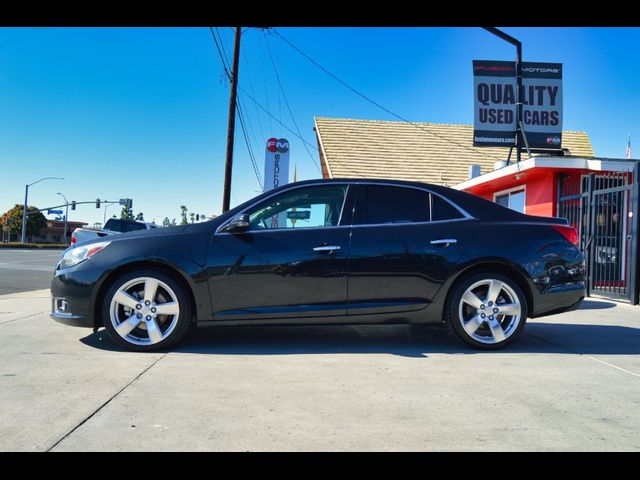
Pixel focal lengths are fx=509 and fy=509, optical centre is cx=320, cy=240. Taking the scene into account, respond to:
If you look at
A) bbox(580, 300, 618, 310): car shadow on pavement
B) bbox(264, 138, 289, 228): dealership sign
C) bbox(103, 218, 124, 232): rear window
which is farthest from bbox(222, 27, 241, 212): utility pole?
bbox(580, 300, 618, 310): car shadow on pavement

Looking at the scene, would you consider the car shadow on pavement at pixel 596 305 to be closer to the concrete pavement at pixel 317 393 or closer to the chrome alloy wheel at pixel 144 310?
the concrete pavement at pixel 317 393

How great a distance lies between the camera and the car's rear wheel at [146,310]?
4500 mm

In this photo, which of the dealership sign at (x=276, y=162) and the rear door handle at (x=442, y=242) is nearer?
the rear door handle at (x=442, y=242)

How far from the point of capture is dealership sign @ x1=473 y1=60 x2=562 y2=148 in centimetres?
1361

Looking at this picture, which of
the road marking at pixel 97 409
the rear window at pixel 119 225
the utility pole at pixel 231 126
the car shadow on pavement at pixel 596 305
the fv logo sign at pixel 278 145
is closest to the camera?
the road marking at pixel 97 409

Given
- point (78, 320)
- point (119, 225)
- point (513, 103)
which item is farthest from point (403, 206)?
point (119, 225)

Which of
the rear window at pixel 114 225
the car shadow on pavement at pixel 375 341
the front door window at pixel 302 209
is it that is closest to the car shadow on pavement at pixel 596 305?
the car shadow on pavement at pixel 375 341

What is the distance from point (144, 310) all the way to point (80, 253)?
82 cm

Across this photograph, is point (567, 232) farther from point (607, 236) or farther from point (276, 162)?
point (276, 162)

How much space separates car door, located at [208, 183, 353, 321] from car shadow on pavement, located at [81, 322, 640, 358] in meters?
0.42

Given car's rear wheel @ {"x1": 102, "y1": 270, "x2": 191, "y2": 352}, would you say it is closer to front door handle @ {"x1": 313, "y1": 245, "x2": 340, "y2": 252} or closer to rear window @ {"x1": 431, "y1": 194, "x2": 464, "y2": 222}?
front door handle @ {"x1": 313, "y1": 245, "x2": 340, "y2": 252}

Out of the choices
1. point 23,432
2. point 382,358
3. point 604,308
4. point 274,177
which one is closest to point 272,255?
point 382,358

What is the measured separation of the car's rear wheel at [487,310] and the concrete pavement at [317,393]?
161mm

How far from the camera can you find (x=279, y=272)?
179 inches
